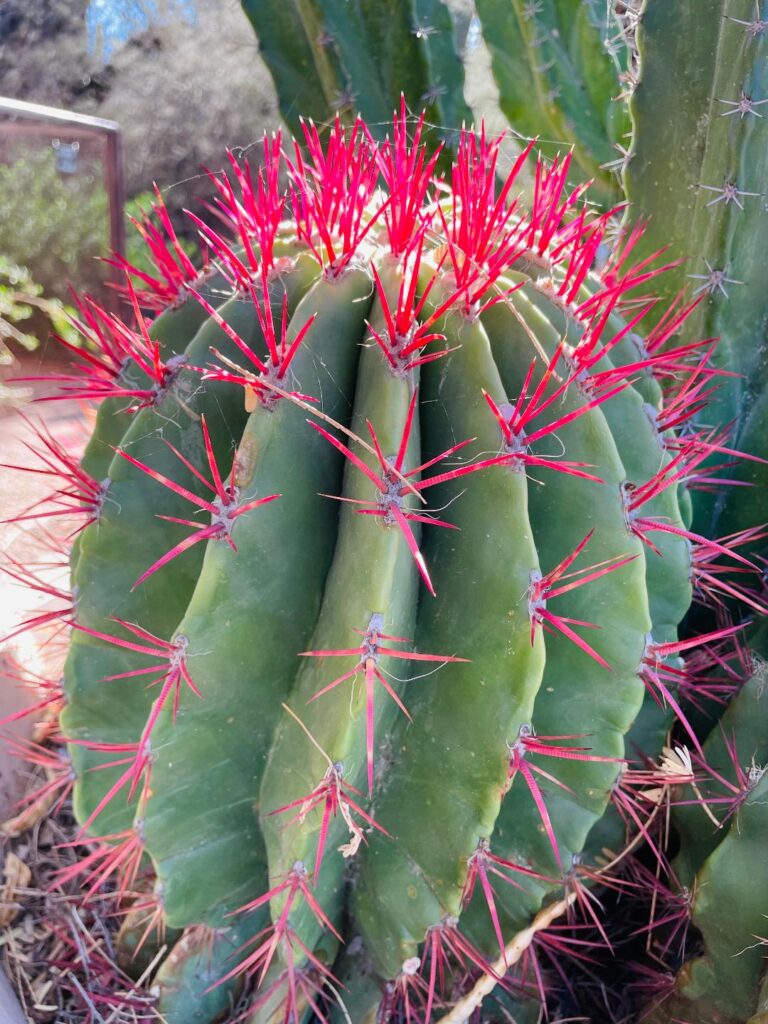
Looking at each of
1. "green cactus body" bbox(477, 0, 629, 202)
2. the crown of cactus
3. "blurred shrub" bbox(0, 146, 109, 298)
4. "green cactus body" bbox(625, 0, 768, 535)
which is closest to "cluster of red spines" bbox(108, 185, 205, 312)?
the crown of cactus

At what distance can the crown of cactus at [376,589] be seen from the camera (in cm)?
64

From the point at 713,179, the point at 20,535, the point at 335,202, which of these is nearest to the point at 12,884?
the point at 20,535

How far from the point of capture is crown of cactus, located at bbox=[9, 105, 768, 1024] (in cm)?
64

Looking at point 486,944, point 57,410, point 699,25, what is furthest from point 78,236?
point 486,944

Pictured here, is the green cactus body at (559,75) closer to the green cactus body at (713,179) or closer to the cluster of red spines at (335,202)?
the green cactus body at (713,179)

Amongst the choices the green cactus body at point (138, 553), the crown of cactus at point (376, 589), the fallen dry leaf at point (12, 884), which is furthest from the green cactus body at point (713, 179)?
the fallen dry leaf at point (12, 884)

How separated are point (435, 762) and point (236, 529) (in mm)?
261

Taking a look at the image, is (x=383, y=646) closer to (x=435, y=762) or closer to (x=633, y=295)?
(x=435, y=762)

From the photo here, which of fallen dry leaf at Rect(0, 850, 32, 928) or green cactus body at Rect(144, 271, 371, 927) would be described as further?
fallen dry leaf at Rect(0, 850, 32, 928)

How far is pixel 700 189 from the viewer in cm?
101

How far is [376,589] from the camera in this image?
0.60 m

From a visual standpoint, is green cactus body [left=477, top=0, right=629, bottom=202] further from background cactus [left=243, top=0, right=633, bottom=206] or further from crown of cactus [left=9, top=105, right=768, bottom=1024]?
crown of cactus [left=9, top=105, right=768, bottom=1024]

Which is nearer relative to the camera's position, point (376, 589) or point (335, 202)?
point (376, 589)

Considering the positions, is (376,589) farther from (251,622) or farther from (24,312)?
(24,312)
